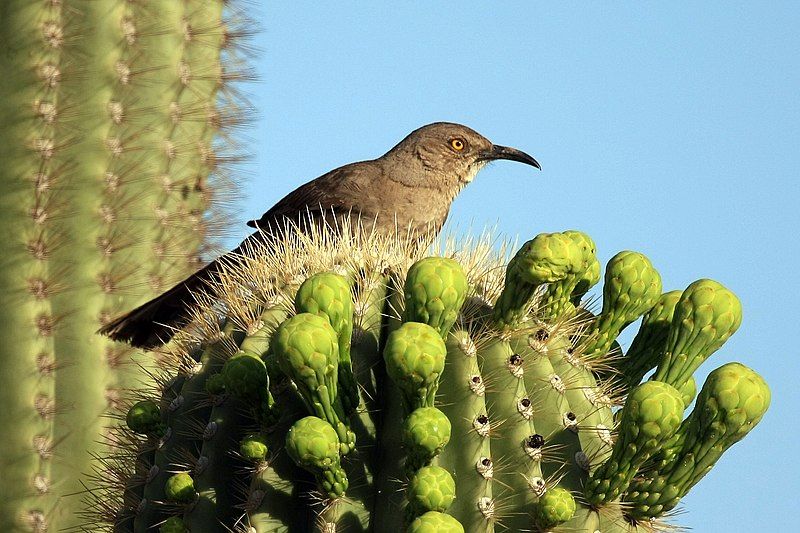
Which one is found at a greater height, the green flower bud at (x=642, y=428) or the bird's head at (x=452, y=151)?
the bird's head at (x=452, y=151)

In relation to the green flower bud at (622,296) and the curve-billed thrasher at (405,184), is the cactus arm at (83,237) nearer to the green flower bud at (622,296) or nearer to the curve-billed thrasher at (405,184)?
the curve-billed thrasher at (405,184)

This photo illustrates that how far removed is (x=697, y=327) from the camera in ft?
7.30

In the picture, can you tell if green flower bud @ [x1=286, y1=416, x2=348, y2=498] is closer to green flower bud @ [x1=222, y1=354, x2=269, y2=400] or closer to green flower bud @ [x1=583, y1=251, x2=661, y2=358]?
green flower bud @ [x1=222, y1=354, x2=269, y2=400]

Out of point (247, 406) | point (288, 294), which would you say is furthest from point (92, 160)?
point (247, 406)

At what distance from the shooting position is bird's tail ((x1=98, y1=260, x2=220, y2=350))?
11.5ft

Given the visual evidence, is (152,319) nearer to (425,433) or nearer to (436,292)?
(436,292)

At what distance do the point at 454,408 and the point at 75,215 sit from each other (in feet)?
6.23

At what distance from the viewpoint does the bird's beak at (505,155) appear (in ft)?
16.5

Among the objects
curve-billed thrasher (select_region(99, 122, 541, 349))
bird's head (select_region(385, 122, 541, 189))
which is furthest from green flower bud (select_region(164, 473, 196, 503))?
bird's head (select_region(385, 122, 541, 189))

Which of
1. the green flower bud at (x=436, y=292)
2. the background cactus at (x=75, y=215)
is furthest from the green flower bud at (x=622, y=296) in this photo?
the background cactus at (x=75, y=215)

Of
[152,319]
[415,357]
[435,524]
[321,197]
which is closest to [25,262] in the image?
[152,319]

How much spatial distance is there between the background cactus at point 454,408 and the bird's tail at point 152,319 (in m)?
1.07

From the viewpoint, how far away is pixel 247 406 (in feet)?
7.22

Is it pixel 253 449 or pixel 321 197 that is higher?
pixel 321 197
